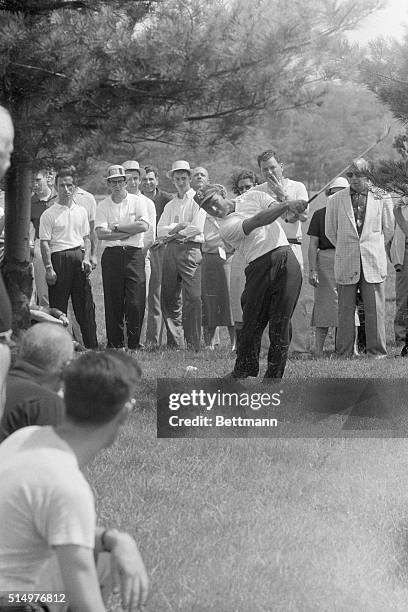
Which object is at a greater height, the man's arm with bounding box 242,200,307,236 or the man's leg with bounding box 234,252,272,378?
the man's arm with bounding box 242,200,307,236

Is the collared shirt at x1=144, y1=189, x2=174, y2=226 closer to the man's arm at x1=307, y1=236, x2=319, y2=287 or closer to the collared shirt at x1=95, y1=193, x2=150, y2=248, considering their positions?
the collared shirt at x1=95, y1=193, x2=150, y2=248

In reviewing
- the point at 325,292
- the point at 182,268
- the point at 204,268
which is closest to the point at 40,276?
the point at 182,268

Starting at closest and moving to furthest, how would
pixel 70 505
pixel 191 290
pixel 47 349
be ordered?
pixel 70 505 < pixel 47 349 < pixel 191 290

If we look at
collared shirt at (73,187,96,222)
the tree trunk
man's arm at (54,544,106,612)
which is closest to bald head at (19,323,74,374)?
man's arm at (54,544,106,612)

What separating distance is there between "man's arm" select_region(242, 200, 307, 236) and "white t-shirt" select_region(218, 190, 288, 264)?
0.12m

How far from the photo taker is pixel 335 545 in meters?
4.65

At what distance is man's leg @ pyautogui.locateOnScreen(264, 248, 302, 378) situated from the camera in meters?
7.27

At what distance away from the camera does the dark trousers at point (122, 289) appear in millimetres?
10734

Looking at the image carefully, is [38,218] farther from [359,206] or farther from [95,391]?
[95,391]

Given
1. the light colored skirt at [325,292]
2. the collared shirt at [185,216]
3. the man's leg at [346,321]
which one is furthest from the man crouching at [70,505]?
the collared shirt at [185,216]

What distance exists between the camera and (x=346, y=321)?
9.88 metres

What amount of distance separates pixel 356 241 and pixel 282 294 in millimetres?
2846

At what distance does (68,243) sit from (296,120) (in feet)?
9.02

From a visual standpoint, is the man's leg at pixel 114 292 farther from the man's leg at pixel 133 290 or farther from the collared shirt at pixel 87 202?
→ the collared shirt at pixel 87 202
